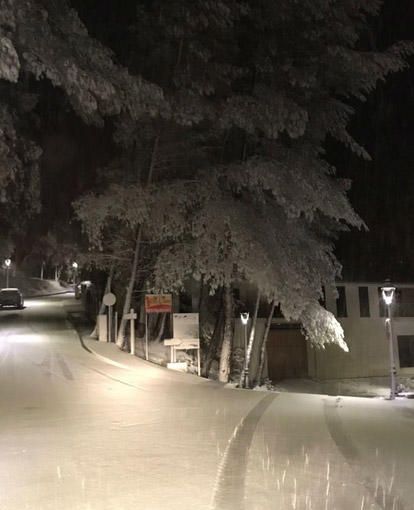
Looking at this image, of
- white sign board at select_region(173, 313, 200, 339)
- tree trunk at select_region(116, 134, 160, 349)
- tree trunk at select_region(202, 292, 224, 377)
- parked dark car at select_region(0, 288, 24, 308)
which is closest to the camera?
white sign board at select_region(173, 313, 200, 339)

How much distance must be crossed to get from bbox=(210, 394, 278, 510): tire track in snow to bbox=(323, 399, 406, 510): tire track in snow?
119cm

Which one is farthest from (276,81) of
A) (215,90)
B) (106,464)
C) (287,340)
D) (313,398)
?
(287,340)

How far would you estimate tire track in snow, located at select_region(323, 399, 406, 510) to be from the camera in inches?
218

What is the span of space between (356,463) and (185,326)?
11.2 m

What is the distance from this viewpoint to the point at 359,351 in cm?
2881

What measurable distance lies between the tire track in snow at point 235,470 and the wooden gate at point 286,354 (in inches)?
740

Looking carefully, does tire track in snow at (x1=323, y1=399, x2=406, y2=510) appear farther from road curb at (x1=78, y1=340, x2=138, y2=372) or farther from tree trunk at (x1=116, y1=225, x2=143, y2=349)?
tree trunk at (x1=116, y1=225, x2=143, y2=349)

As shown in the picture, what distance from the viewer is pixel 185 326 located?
1777 centimetres

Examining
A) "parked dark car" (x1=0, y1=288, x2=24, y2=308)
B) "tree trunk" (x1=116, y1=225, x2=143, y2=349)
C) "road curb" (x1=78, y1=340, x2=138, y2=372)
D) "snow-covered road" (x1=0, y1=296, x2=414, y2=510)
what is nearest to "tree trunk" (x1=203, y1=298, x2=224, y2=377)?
"tree trunk" (x1=116, y1=225, x2=143, y2=349)

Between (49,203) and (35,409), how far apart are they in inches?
471

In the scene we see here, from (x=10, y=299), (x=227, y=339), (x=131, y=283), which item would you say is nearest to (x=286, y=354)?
(x=227, y=339)

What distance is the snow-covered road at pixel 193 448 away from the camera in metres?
5.61

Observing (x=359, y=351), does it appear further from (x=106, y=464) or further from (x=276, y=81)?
(x=106, y=464)

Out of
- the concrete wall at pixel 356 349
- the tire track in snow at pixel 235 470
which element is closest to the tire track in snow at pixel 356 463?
the tire track in snow at pixel 235 470
